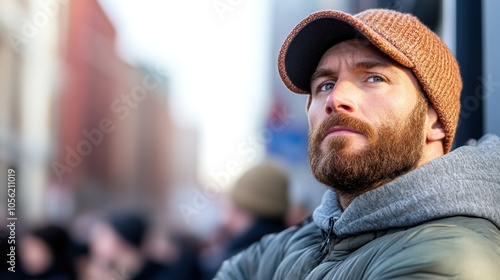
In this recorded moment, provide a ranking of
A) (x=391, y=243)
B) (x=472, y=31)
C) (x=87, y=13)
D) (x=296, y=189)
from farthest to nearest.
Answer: (x=87, y=13) → (x=296, y=189) → (x=472, y=31) → (x=391, y=243)

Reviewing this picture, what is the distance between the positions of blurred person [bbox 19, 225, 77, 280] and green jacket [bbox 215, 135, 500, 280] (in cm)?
295

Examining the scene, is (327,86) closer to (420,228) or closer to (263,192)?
(420,228)

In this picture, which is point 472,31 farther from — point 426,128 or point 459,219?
point 459,219

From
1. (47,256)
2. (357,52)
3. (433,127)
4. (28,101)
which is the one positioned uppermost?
(357,52)

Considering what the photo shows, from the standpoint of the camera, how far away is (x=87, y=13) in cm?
1534

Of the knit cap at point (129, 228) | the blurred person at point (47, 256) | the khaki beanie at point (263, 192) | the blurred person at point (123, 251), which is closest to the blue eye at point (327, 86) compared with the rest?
the khaki beanie at point (263, 192)

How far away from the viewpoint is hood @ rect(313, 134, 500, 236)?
192 centimetres

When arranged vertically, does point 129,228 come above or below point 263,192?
below

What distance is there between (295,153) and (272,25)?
2587 mm

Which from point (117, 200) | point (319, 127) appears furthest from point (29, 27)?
point (117, 200)

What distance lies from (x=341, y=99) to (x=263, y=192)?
1.93 meters

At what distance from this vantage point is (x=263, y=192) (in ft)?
13.2

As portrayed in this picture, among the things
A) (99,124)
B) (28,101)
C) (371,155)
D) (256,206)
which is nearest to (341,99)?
(371,155)

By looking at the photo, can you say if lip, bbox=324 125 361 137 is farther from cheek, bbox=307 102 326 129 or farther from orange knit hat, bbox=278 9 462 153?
orange knit hat, bbox=278 9 462 153
